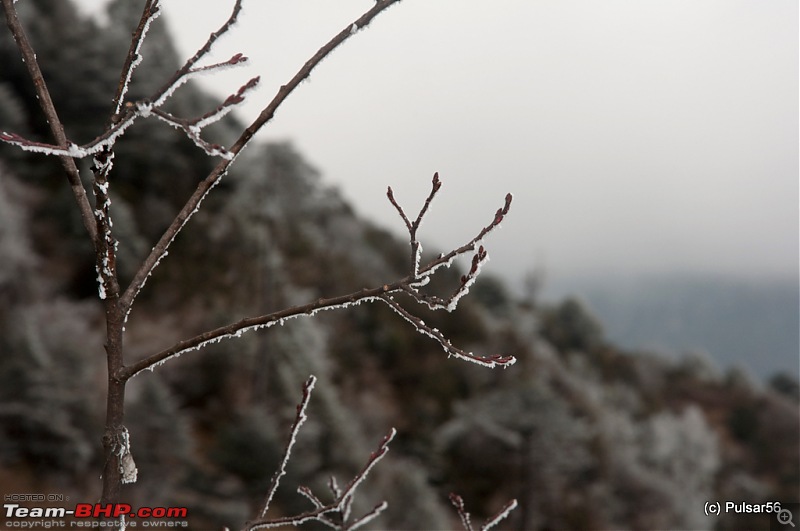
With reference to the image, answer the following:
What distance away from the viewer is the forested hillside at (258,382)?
31.5ft

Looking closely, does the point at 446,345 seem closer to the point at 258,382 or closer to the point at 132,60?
the point at 132,60

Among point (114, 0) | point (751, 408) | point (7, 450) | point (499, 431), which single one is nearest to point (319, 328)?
point (499, 431)

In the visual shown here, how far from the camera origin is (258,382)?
13672 millimetres

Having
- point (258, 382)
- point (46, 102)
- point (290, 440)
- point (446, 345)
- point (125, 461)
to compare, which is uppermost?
point (258, 382)

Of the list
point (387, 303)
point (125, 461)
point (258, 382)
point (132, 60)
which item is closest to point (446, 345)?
point (387, 303)

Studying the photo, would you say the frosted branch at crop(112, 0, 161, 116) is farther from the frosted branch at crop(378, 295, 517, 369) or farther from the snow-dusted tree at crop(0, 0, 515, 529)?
the frosted branch at crop(378, 295, 517, 369)

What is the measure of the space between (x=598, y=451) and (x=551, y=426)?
6104mm

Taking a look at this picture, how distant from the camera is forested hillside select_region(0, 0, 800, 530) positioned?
9.59 metres

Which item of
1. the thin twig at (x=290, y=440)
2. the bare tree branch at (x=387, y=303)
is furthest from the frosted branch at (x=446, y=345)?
the thin twig at (x=290, y=440)

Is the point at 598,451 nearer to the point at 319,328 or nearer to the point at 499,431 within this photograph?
the point at 499,431

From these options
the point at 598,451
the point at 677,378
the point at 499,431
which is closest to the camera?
the point at 499,431

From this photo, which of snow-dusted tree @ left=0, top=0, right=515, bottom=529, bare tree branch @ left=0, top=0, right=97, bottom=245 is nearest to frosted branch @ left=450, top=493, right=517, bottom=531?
snow-dusted tree @ left=0, top=0, right=515, bottom=529

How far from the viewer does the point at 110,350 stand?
964 millimetres

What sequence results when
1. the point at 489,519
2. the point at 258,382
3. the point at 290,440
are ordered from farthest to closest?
the point at 258,382, the point at 489,519, the point at 290,440
